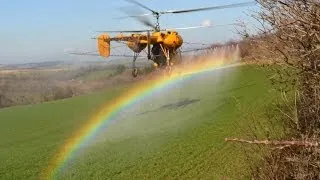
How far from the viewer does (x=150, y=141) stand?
30594 millimetres

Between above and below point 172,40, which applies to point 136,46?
below

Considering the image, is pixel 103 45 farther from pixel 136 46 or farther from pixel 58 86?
pixel 58 86

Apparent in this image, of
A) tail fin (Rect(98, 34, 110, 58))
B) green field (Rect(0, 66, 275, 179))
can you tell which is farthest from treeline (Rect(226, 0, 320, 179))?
tail fin (Rect(98, 34, 110, 58))

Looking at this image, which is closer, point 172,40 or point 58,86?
point 172,40

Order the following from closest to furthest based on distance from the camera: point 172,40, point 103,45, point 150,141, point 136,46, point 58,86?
point 150,141 → point 136,46 → point 172,40 → point 103,45 → point 58,86

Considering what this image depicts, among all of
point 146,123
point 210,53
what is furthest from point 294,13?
point 210,53

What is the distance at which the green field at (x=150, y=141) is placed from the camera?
819 inches

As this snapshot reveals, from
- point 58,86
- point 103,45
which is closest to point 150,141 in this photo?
point 103,45

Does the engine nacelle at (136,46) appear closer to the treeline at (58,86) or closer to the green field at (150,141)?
the green field at (150,141)

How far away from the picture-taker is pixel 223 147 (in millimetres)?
23469

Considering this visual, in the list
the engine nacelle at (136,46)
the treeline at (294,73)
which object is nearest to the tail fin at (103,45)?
the engine nacelle at (136,46)

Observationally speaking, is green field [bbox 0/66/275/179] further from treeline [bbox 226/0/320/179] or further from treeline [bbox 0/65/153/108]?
treeline [bbox 0/65/153/108]

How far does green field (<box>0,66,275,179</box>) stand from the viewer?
20.8 m

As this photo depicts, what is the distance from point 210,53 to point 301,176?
86.6 metres
